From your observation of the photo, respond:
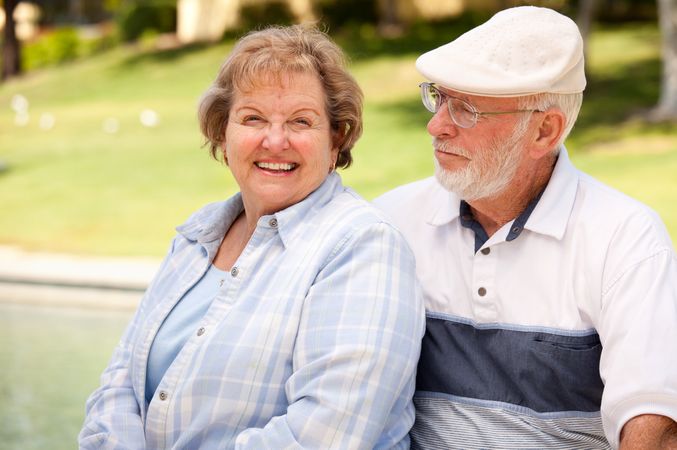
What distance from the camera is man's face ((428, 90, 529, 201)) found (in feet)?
8.02

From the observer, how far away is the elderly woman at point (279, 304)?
2.19 m

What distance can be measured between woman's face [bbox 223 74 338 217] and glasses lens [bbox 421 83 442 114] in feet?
0.88

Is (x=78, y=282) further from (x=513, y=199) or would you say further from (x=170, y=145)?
(x=170, y=145)

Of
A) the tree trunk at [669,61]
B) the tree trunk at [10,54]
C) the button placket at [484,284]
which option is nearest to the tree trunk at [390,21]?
the tree trunk at [10,54]

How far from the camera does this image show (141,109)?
18.6 meters

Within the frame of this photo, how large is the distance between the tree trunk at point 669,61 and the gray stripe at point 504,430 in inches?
473

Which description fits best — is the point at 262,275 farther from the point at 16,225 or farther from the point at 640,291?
the point at 16,225

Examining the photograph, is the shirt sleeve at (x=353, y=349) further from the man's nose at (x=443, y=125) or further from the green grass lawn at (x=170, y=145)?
the green grass lawn at (x=170, y=145)

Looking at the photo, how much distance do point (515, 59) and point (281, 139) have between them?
546 millimetres

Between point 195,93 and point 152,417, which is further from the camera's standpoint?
point 195,93

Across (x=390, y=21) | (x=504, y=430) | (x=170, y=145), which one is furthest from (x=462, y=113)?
(x=390, y=21)

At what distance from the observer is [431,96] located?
2613mm

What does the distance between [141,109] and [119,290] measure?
10.7 metres

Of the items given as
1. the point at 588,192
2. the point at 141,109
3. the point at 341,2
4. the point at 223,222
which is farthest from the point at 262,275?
the point at 341,2
